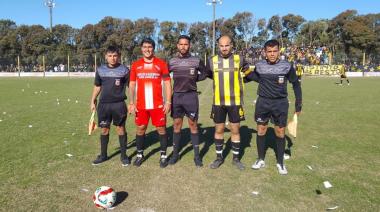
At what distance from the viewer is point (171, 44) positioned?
6144 centimetres

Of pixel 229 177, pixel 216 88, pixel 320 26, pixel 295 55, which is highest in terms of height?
pixel 320 26

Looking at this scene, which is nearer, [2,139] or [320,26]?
[2,139]

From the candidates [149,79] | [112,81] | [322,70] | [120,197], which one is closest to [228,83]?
[149,79]

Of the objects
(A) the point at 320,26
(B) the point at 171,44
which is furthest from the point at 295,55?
(B) the point at 171,44

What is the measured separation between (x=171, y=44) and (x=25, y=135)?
2152 inches

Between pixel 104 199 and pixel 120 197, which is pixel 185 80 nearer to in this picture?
pixel 120 197

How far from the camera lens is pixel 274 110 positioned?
18.1ft

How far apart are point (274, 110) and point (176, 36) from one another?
57.3m

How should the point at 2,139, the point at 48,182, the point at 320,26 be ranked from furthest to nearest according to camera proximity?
1. the point at 320,26
2. the point at 2,139
3. the point at 48,182

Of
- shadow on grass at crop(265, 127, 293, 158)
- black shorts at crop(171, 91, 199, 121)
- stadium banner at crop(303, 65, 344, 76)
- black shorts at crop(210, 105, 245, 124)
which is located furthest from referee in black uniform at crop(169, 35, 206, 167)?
stadium banner at crop(303, 65, 344, 76)

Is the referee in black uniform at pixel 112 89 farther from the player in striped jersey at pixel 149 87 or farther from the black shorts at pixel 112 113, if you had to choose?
the player in striped jersey at pixel 149 87

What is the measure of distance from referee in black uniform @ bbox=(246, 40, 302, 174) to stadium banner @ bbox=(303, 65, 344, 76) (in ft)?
145

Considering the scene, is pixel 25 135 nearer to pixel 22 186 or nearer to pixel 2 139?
pixel 2 139

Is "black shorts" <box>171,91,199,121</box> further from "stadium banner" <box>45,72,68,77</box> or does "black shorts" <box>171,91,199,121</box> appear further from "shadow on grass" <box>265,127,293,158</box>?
"stadium banner" <box>45,72,68,77</box>
